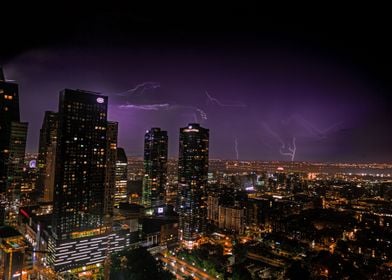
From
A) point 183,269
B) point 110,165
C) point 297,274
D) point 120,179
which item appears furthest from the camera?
point 120,179

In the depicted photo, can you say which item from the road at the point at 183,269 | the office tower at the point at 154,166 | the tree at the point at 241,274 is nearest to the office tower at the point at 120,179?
the office tower at the point at 154,166

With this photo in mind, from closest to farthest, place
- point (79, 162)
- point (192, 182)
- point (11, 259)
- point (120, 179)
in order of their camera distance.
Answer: point (11, 259) → point (79, 162) → point (192, 182) → point (120, 179)

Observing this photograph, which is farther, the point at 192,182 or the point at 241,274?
the point at 192,182

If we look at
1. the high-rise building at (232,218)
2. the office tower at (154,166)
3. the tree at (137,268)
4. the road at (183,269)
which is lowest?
the road at (183,269)

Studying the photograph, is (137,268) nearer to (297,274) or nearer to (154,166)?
(297,274)

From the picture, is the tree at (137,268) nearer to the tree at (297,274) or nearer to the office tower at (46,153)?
the tree at (297,274)

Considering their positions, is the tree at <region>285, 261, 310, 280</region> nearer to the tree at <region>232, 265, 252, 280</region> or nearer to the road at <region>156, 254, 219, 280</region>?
the tree at <region>232, 265, 252, 280</region>

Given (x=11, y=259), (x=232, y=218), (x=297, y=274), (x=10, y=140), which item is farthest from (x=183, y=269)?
(x=10, y=140)
